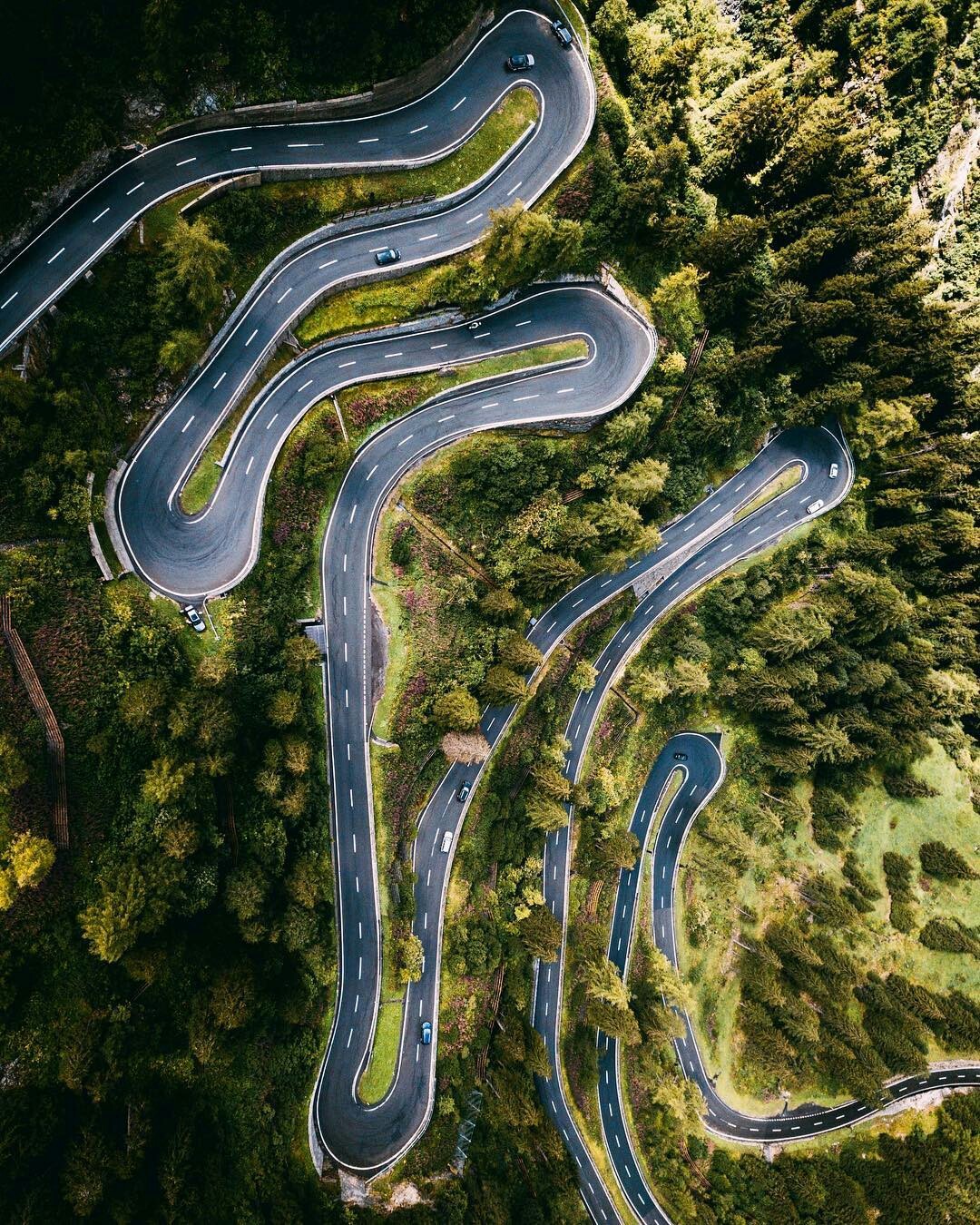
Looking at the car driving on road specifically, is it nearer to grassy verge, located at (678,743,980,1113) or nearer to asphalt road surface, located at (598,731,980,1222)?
asphalt road surface, located at (598,731,980,1222)

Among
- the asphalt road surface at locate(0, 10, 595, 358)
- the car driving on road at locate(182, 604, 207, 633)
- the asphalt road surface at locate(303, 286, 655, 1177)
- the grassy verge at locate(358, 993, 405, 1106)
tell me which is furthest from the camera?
the grassy verge at locate(358, 993, 405, 1106)

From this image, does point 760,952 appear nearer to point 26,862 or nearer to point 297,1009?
point 297,1009

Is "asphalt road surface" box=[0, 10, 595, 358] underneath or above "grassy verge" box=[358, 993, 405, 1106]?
above

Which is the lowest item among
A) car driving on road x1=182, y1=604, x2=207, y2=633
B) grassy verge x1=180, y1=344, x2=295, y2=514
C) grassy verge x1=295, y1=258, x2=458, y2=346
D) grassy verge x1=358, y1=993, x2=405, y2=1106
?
grassy verge x1=358, y1=993, x2=405, y2=1106

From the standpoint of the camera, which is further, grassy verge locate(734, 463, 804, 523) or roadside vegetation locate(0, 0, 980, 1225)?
grassy verge locate(734, 463, 804, 523)

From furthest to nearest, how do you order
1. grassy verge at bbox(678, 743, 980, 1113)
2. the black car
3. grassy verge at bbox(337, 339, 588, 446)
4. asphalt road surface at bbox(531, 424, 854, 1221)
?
grassy verge at bbox(678, 743, 980, 1113) < asphalt road surface at bbox(531, 424, 854, 1221) < grassy verge at bbox(337, 339, 588, 446) < the black car

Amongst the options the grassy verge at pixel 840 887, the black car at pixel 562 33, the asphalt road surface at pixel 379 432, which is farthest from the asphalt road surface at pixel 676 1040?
the black car at pixel 562 33

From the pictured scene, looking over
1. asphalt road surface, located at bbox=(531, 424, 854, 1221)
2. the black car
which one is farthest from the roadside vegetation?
the black car

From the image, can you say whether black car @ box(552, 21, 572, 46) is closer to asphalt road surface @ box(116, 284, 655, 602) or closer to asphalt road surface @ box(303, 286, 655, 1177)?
asphalt road surface @ box(116, 284, 655, 602)
